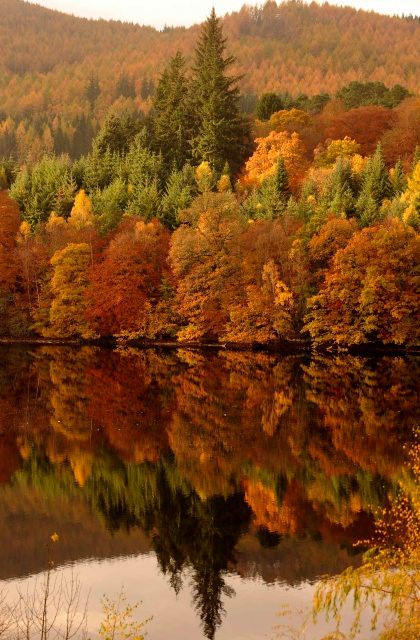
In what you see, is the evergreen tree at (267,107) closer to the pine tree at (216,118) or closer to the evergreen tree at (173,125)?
the pine tree at (216,118)

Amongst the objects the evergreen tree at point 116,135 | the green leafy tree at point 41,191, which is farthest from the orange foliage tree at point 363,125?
the green leafy tree at point 41,191

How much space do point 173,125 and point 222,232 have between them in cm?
3741

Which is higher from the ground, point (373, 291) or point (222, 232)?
point (222, 232)

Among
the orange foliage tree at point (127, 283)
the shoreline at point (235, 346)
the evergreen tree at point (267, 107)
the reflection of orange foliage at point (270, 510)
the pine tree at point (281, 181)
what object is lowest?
the shoreline at point (235, 346)

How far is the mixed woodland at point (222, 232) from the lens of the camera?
64.8 m

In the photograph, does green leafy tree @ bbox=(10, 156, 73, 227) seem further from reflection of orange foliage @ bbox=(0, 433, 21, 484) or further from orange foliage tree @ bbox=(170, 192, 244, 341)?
reflection of orange foliage @ bbox=(0, 433, 21, 484)

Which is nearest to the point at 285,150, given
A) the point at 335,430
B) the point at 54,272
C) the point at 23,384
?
the point at 54,272

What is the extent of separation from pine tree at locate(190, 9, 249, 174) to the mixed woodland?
10.5 inches

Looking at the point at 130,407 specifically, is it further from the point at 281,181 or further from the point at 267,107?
the point at 267,107

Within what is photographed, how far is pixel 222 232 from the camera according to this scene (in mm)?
69500

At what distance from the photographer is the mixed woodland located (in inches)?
2552

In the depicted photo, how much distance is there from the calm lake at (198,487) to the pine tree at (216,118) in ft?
182

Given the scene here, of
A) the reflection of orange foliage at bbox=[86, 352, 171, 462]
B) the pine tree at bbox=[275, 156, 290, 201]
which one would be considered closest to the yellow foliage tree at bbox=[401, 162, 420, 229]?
the pine tree at bbox=[275, 156, 290, 201]

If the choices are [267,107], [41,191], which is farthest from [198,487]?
[267,107]
